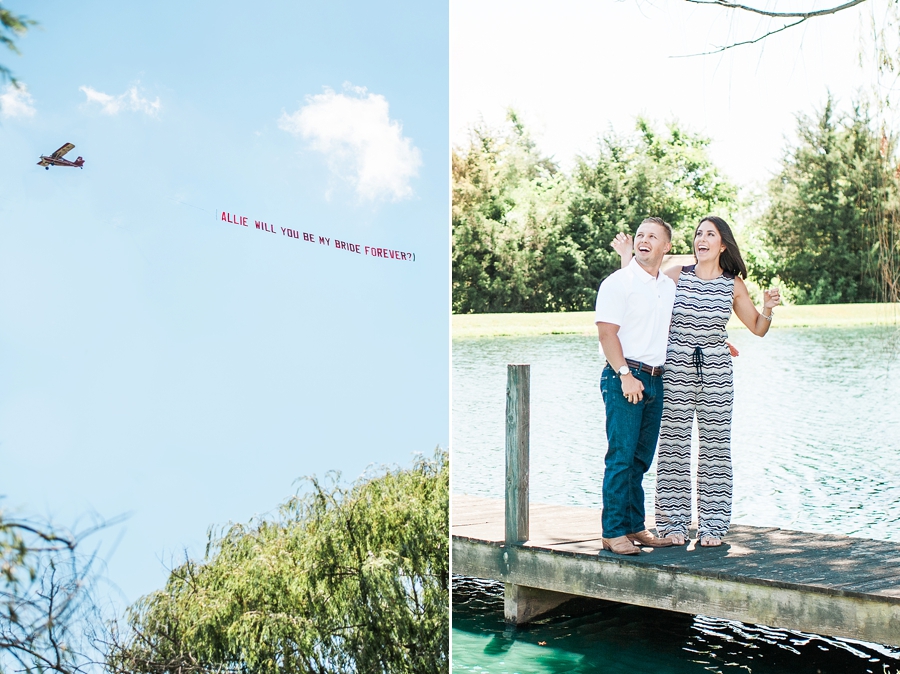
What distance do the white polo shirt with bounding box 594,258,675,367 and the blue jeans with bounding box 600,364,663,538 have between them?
0.07 meters

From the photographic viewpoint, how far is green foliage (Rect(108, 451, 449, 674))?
223 cm

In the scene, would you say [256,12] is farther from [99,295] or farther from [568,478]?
[568,478]

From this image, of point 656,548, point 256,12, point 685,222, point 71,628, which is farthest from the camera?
point 685,222

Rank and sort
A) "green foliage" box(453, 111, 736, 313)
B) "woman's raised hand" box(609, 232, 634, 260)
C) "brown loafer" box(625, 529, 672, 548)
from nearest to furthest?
"woman's raised hand" box(609, 232, 634, 260)
"brown loafer" box(625, 529, 672, 548)
"green foliage" box(453, 111, 736, 313)

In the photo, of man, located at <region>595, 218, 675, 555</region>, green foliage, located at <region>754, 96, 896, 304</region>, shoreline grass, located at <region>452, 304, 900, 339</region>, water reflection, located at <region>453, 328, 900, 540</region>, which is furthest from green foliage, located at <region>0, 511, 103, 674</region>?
green foliage, located at <region>754, 96, 896, 304</region>

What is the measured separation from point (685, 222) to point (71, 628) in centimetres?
2047

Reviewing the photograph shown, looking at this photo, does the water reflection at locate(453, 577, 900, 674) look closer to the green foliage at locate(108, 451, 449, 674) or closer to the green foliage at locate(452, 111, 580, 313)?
the green foliage at locate(108, 451, 449, 674)

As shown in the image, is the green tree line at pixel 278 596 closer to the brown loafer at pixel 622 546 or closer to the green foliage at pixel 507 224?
the brown loafer at pixel 622 546

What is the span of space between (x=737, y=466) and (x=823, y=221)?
12.1m

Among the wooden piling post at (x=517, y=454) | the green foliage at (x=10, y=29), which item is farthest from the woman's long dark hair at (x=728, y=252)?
the green foliage at (x=10, y=29)

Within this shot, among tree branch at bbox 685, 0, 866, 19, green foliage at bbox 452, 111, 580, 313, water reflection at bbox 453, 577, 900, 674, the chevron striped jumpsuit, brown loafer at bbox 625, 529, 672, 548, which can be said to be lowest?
water reflection at bbox 453, 577, 900, 674

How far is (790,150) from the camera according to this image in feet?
66.3

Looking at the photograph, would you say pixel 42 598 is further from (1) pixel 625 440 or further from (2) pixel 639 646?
(2) pixel 639 646

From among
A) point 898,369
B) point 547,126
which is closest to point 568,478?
point 898,369
